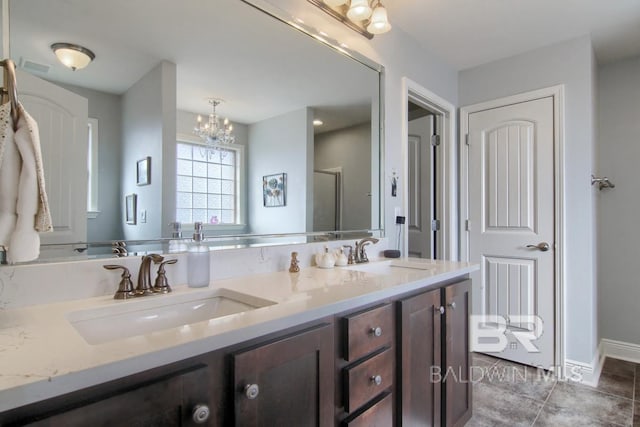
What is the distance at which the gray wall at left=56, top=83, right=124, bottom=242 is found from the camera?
1.06m

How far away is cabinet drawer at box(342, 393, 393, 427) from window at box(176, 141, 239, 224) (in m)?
0.85

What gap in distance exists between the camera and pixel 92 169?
1061 mm

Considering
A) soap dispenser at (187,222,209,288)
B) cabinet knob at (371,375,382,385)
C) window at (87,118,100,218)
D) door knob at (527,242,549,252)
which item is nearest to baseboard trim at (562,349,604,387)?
door knob at (527,242,549,252)

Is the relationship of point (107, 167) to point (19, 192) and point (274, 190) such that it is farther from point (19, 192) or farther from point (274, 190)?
point (274, 190)

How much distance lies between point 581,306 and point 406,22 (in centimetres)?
229

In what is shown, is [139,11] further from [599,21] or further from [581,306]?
[581,306]

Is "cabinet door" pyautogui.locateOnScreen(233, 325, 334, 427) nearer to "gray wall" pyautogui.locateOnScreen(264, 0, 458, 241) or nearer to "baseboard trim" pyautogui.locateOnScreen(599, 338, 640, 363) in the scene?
"gray wall" pyautogui.locateOnScreen(264, 0, 458, 241)

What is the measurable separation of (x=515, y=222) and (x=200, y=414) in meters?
2.67

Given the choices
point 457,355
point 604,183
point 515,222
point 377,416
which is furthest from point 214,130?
point 604,183

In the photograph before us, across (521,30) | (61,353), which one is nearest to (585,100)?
(521,30)

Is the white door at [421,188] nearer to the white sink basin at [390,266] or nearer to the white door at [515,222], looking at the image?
the white door at [515,222]

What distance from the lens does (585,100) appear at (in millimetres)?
2352

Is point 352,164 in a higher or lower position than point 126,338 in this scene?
higher

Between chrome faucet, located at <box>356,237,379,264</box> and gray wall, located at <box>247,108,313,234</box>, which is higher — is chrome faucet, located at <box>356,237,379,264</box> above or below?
below
